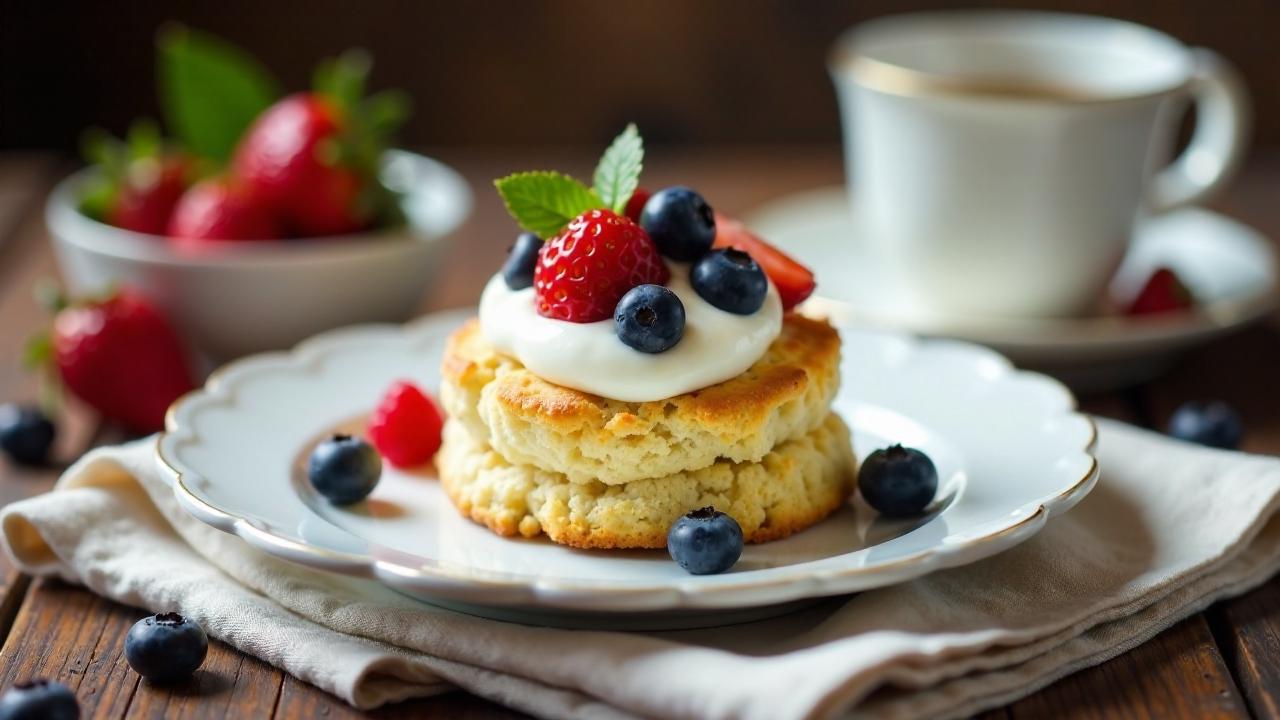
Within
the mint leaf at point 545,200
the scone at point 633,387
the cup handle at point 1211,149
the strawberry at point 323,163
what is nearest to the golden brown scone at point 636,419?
the scone at point 633,387

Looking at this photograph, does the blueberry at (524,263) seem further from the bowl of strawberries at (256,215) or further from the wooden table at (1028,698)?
the bowl of strawberries at (256,215)

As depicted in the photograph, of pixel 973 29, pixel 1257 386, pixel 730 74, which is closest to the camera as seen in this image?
pixel 1257 386

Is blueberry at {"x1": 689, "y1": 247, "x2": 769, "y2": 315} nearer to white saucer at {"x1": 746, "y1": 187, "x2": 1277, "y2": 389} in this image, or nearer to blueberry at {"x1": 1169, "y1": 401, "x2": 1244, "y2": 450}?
white saucer at {"x1": 746, "y1": 187, "x2": 1277, "y2": 389}

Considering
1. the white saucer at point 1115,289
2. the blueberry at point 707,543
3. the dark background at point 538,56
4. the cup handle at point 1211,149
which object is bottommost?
the dark background at point 538,56

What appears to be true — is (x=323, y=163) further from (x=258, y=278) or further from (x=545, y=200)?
(x=545, y=200)

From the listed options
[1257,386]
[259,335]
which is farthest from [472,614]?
[1257,386]

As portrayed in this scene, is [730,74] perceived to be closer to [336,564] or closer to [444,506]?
[444,506]

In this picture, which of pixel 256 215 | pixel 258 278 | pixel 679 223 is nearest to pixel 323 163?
pixel 256 215
